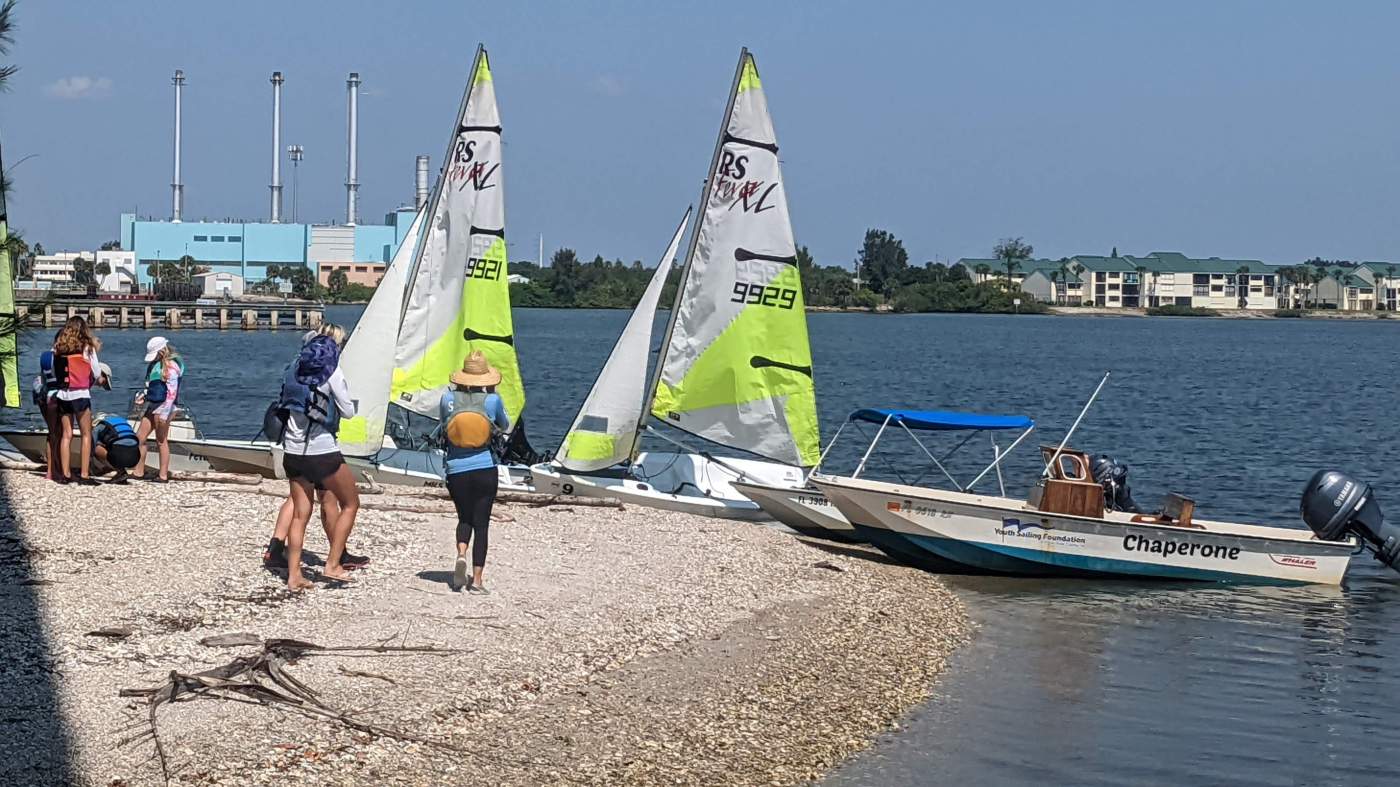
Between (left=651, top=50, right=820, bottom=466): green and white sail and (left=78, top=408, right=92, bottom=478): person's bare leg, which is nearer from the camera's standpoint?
(left=78, top=408, right=92, bottom=478): person's bare leg

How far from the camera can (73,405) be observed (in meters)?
16.5

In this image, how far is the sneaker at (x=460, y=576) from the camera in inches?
529

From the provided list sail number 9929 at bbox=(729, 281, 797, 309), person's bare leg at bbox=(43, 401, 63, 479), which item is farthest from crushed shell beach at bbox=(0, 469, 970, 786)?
sail number 9929 at bbox=(729, 281, 797, 309)

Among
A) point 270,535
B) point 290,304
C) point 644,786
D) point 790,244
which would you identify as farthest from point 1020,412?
point 290,304

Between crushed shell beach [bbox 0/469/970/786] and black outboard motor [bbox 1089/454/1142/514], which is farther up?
black outboard motor [bbox 1089/454/1142/514]

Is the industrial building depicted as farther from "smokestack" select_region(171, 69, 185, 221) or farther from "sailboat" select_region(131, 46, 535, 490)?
"sailboat" select_region(131, 46, 535, 490)

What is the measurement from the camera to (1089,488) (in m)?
18.5

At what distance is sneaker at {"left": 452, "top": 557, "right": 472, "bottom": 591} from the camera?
13445 mm

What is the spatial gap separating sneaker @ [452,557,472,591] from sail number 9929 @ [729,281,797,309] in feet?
25.7

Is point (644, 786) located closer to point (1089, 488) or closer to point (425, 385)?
point (1089, 488)

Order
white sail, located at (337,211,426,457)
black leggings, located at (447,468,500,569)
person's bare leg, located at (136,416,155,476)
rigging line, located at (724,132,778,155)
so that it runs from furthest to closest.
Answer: white sail, located at (337,211,426,457) < rigging line, located at (724,132,778,155) < person's bare leg, located at (136,416,155,476) < black leggings, located at (447,468,500,569)

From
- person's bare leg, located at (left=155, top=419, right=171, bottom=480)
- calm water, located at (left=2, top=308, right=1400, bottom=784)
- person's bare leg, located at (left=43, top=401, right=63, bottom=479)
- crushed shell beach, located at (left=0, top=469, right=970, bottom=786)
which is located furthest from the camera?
person's bare leg, located at (left=155, top=419, right=171, bottom=480)

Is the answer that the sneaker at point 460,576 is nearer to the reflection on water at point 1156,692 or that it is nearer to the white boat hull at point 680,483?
the reflection on water at point 1156,692

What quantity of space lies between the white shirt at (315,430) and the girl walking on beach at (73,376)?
5.10 m
